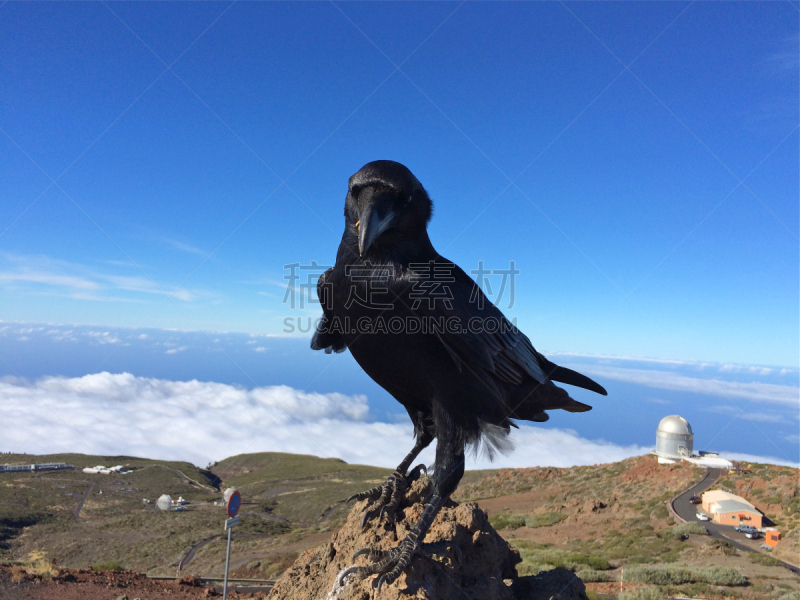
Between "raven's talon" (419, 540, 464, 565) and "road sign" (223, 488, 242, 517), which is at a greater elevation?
"raven's talon" (419, 540, 464, 565)

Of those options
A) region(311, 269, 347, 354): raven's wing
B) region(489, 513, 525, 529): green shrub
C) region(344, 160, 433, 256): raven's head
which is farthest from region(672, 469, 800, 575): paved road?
region(344, 160, 433, 256): raven's head

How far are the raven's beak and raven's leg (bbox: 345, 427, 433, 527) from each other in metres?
2.10

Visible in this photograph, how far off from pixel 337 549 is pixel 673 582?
42.5ft

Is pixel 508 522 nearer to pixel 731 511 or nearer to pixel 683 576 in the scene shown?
pixel 731 511

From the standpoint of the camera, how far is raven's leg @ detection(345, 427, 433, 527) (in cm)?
457

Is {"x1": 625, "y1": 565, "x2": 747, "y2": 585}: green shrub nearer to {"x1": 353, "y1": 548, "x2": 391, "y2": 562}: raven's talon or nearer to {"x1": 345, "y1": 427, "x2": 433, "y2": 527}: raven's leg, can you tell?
{"x1": 345, "y1": 427, "x2": 433, "y2": 527}: raven's leg

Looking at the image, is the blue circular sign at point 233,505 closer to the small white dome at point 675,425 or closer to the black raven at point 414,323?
the black raven at point 414,323

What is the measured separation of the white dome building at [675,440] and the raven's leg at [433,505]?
3530cm

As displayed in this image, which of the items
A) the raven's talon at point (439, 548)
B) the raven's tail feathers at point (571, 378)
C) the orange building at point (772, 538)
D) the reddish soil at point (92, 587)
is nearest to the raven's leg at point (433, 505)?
the raven's talon at point (439, 548)

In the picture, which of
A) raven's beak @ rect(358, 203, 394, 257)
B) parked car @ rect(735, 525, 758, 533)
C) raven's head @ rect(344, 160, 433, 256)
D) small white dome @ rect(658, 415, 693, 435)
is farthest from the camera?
small white dome @ rect(658, 415, 693, 435)

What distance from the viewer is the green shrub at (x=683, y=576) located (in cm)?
1288

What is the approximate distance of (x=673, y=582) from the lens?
12.9 metres

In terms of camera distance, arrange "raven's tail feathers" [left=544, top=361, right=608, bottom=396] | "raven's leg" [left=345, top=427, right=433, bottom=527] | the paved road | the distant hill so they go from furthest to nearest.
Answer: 1. the paved road
2. the distant hill
3. "raven's tail feathers" [left=544, top=361, right=608, bottom=396]
4. "raven's leg" [left=345, top=427, right=433, bottom=527]

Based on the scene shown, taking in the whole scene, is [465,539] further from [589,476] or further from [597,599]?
[589,476]
